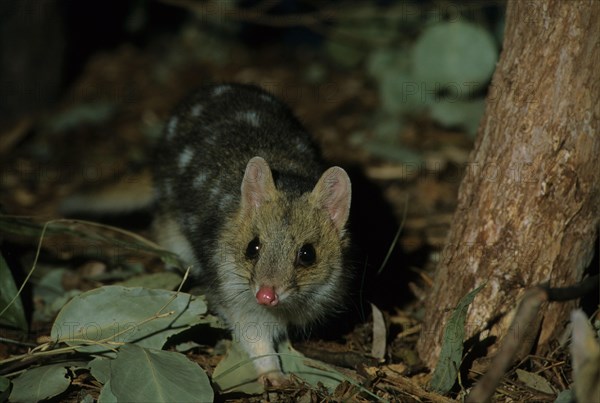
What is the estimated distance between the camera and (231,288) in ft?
15.8

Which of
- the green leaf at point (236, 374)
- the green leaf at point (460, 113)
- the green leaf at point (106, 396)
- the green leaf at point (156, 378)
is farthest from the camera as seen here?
the green leaf at point (460, 113)

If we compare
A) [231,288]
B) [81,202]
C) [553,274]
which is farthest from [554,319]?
[81,202]

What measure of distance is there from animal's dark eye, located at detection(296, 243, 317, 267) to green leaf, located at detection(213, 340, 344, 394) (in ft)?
1.91

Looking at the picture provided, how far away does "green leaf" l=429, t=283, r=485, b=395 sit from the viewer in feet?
13.4

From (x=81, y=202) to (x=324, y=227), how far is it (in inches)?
114

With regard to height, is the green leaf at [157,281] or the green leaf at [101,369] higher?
the green leaf at [157,281]

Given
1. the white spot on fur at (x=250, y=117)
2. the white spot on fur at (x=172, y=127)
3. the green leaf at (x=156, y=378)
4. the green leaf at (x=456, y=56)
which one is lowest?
the green leaf at (x=156, y=378)

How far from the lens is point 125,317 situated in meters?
4.52

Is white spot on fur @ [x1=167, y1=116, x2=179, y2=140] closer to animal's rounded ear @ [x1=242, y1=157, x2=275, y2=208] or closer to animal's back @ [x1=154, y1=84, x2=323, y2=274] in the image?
animal's back @ [x1=154, y1=84, x2=323, y2=274]

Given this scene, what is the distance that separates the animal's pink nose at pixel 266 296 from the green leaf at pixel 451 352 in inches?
39.6

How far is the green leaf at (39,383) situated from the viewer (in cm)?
401

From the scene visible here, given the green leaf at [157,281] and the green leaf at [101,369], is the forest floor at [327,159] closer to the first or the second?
the green leaf at [101,369]

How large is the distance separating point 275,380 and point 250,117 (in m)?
2.26

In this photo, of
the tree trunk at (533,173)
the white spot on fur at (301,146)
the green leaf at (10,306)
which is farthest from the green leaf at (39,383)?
the white spot on fur at (301,146)
